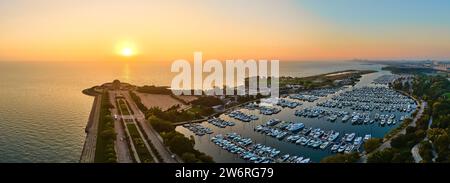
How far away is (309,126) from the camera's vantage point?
941 centimetres

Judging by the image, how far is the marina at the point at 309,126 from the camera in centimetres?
722

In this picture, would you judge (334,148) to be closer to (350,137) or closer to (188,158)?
(350,137)

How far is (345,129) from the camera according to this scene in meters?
9.14

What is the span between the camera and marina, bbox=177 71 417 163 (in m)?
7.22

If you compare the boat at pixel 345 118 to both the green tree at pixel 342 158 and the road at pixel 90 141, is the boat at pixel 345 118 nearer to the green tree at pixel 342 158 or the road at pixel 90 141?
the green tree at pixel 342 158

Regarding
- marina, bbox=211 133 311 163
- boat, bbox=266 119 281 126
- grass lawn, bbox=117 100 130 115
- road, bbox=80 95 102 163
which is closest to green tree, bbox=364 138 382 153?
marina, bbox=211 133 311 163

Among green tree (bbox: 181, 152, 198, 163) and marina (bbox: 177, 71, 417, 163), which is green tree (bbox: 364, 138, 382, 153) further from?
green tree (bbox: 181, 152, 198, 163)

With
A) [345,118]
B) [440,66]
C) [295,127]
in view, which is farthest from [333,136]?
[440,66]

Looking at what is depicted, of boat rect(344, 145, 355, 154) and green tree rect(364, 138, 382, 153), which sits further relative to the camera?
boat rect(344, 145, 355, 154)

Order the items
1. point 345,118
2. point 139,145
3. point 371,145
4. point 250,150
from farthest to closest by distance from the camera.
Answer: point 345,118 → point 250,150 → point 371,145 → point 139,145
